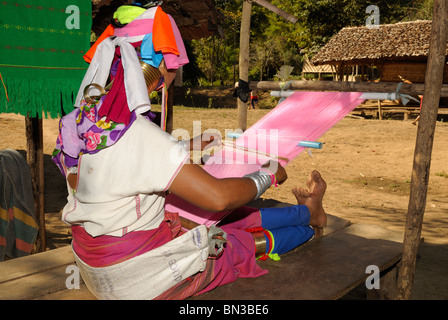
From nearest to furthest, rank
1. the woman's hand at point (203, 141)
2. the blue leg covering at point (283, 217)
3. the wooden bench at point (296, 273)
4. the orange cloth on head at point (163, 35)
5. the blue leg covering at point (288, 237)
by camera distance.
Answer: the orange cloth on head at point (163, 35)
the wooden bench at point (296, 273)
the blue leg covering at point (288, 237)
the blue leg covering at point (283, 217)
the woman's hand at point (203, 141)

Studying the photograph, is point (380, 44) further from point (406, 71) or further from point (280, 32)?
point (280, 32)

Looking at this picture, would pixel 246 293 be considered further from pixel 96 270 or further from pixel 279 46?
pixel 279 46

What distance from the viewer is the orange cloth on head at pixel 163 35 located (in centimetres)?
167

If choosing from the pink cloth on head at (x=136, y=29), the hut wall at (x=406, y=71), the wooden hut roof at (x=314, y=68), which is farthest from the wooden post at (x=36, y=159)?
the wooden hut roof at (x=314, y=68)

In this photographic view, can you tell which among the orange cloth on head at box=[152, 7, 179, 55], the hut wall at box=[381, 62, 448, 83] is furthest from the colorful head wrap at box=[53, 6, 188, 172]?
the hut wall at box=[381, 62, 448, 83]

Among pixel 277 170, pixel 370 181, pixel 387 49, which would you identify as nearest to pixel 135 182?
pixel 277 170

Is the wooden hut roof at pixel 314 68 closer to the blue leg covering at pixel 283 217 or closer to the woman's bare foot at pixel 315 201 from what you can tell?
the woman's bare foot at pixel 315 201

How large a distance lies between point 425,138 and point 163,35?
1.49 metres

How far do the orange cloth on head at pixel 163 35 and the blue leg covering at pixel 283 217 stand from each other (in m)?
1.20

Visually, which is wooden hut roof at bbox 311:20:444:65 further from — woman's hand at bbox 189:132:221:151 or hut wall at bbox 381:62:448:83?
woman's hand at bbox 189:132:221:151

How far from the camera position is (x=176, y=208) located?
7.95ft

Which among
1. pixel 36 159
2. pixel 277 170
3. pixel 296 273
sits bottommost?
pixel 296 273

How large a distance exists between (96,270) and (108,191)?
1.23 feet

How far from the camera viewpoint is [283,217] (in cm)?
250
